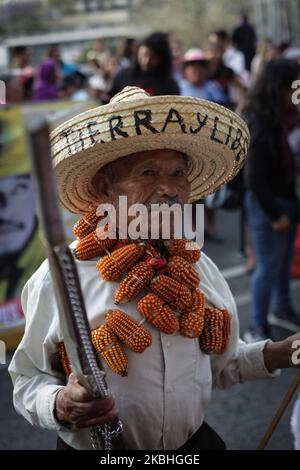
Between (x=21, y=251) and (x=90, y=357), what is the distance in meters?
2.84

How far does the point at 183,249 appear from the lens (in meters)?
1.88

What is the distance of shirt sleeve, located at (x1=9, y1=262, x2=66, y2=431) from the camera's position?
1.76 metres

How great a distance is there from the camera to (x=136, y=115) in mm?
1651

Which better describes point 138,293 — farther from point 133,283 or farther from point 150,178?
point 150,178

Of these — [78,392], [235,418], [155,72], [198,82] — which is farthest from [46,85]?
[78,392]

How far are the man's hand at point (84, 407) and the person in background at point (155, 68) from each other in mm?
3513

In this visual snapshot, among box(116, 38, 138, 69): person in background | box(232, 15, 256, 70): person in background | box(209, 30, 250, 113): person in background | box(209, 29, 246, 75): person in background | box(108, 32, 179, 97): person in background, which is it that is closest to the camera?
box(108, 32, 179, 97): person in background

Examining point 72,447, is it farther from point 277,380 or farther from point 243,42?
point 243,42

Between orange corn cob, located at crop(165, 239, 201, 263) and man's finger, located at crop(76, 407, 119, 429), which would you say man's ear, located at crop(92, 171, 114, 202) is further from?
man's finger, located at crop(76, 407, 119, 429)

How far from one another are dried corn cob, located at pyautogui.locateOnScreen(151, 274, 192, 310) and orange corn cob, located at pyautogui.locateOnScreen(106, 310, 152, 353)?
4.2 inches

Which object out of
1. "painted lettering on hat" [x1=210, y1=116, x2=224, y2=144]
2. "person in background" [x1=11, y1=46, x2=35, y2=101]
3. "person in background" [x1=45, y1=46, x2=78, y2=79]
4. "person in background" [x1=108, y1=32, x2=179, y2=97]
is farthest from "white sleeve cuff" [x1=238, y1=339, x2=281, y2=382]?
"person in background" [x1=45, y1=46, x2=78, y2=79]

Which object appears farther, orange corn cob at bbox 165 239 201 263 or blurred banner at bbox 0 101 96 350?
blurred banner at bbox 0 101 96 350

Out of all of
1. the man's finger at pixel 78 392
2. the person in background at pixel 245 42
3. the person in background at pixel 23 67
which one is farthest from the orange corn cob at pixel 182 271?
the person in background at pixel 245 42
